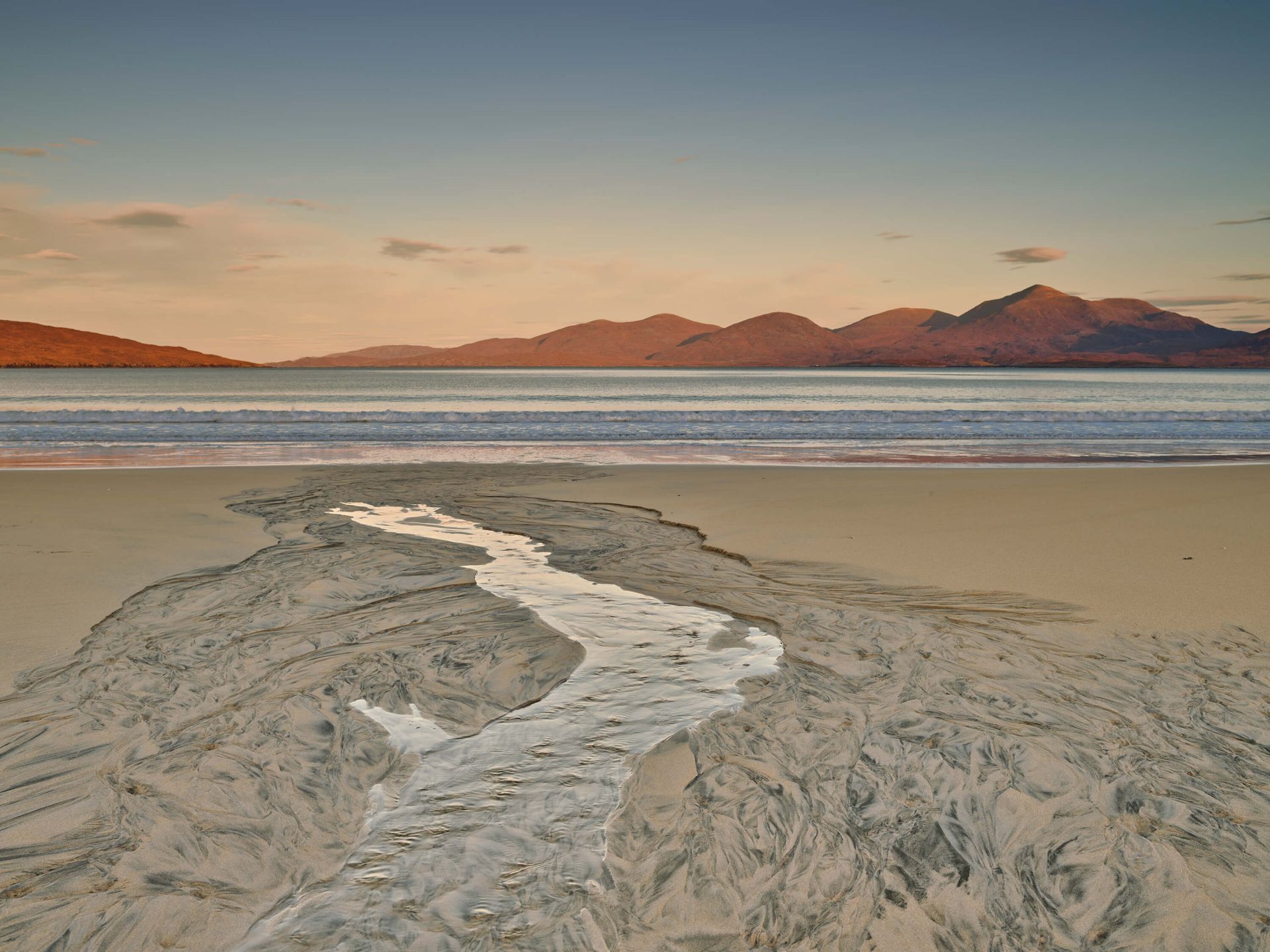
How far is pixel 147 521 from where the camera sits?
301 inches

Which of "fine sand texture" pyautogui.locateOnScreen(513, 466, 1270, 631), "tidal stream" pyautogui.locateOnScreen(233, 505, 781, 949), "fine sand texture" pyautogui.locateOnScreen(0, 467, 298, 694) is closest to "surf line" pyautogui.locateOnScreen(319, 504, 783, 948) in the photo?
"tidal stream" pyautogui.locateOnScreen(233, 505, 781, 949)

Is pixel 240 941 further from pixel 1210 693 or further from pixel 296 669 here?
pixel 1210 693

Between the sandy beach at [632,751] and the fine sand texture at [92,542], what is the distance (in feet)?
0.18

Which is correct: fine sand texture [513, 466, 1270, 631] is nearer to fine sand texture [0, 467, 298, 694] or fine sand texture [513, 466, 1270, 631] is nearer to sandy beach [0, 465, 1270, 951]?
sandy beach [0, 465, 1270, 951]

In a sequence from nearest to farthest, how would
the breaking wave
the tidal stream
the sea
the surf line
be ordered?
the tidal stream → the surf line → the sea → the breaking wave

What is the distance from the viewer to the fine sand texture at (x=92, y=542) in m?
4.46

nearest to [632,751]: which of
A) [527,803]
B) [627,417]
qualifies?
[527,803]

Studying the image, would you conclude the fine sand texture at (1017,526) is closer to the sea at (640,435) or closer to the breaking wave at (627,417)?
the sea at (640,435)

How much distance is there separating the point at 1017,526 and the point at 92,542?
849 centimetres

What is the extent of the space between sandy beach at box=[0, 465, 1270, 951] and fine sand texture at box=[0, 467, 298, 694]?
5 cm

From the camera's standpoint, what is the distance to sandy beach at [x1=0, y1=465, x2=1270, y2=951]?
2.20m

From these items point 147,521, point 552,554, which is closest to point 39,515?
point 147,521

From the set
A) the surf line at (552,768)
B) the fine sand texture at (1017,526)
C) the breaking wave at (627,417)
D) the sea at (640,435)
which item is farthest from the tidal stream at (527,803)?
the breaking wave at (627,417)

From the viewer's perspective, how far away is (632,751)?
10.2 ft
